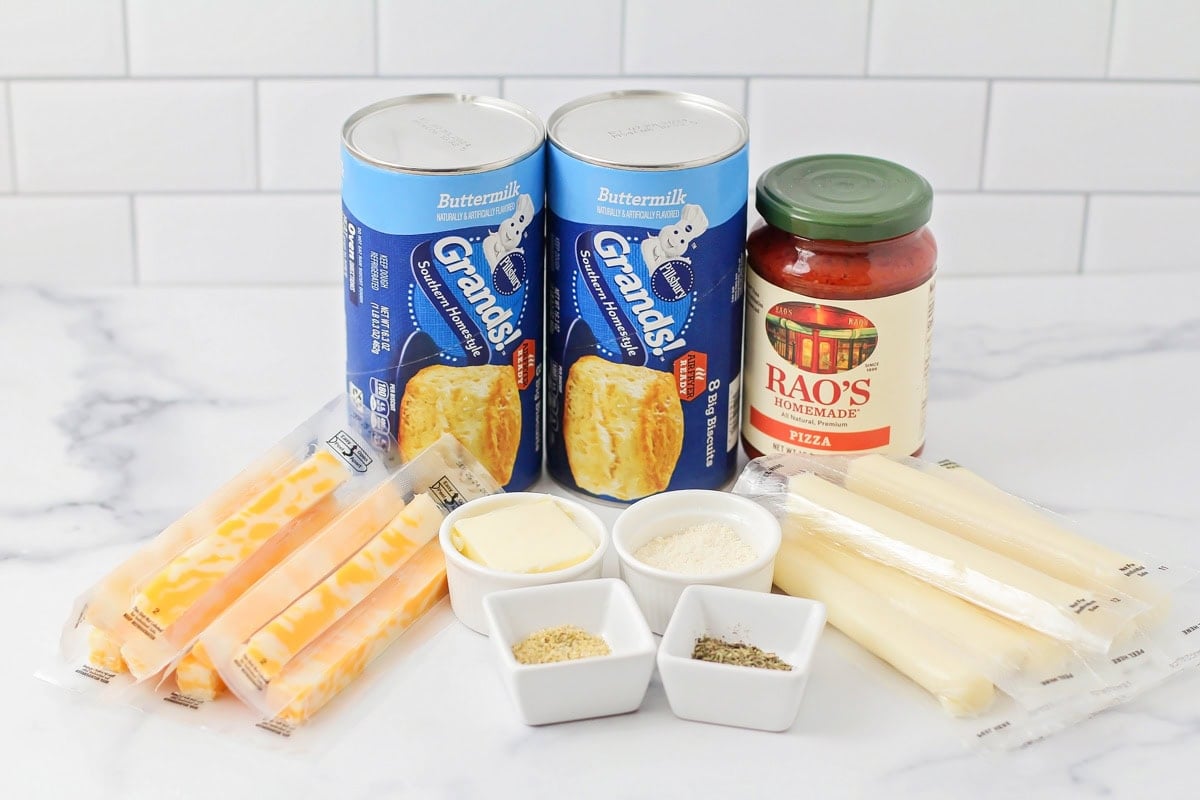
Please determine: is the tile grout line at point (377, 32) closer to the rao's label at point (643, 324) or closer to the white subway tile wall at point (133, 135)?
the white subway tile wall at point (133, 135)

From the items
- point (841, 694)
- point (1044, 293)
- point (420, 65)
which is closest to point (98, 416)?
point (420, 65)

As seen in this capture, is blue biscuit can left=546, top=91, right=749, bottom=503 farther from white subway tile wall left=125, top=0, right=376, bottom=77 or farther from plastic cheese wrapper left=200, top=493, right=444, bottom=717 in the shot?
white subway tile wall left=125, top=0, right=376, bottom=77

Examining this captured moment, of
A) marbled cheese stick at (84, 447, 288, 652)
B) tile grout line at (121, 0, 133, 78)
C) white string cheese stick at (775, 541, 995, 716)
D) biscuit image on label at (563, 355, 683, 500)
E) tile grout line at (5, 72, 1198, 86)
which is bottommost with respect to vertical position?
white string cheese stick at (775, 541, 995, 716)

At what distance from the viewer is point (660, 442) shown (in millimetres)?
1173

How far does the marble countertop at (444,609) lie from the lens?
0.93 meters

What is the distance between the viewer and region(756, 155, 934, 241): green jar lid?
110 cm

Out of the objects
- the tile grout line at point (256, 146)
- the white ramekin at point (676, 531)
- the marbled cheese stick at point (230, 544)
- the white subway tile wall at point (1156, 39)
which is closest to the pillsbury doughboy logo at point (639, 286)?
the white ramekin at point (676, 531)

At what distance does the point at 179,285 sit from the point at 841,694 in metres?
0.80

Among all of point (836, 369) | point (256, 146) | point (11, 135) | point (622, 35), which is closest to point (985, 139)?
point (622, 35)

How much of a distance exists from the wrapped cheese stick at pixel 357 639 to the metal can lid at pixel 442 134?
26cm

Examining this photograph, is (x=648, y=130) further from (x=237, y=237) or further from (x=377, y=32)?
(x=237, y=237)

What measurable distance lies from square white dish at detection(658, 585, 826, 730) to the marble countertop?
14mm

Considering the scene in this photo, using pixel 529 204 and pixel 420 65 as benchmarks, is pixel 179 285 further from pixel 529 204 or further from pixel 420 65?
pixel 529 204

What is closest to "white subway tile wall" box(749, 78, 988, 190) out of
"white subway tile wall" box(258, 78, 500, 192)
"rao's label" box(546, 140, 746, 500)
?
"white subway tile wall" box(258, 78, 500, 192)
